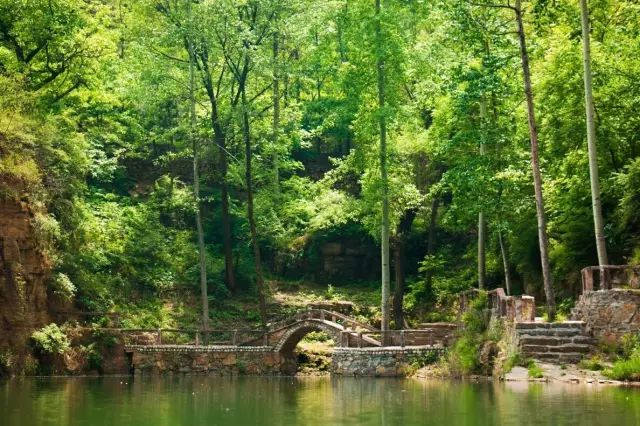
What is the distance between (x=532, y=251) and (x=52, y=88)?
22.3 meters

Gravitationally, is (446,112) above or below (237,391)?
above

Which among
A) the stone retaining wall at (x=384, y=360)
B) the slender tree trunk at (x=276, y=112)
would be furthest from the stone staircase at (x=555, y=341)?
the slender tree trunk at (x=276, y=112)

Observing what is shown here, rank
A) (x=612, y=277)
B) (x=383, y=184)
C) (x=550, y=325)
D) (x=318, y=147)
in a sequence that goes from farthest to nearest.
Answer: (x=318, y=147) → (x=383, y=184) → (x=612, y=277) → (x=550, y=325)

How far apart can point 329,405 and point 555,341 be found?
846 centimetres

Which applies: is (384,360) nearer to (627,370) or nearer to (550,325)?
(550,325)

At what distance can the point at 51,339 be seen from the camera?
3522 centimetres

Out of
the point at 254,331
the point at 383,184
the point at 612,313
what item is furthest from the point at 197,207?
the point at 612,313

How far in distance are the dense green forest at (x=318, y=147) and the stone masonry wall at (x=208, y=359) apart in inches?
115

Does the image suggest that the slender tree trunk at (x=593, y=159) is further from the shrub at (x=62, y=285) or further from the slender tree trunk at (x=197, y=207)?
the slender tree trunk at (x=197, y=207)

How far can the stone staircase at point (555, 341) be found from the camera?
2505 cm

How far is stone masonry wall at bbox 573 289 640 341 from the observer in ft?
80.6

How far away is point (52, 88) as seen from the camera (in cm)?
4312

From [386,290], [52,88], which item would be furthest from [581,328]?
[52,88]

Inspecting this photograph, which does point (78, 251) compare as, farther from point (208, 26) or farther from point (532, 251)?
point (532, 251)
